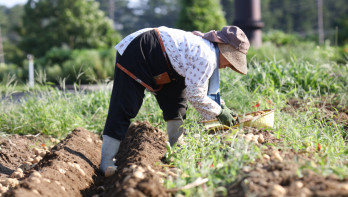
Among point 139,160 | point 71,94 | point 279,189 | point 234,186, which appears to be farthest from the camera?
point 71,94

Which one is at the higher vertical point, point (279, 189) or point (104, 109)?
point (279, 189)

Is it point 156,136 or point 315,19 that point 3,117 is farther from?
point 315,19

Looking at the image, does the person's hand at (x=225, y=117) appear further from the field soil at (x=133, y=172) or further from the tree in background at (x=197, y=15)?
the tree in background at (x=197, y=15)

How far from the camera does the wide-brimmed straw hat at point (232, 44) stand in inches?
114

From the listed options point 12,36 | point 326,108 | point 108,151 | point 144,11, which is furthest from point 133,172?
point 12,36

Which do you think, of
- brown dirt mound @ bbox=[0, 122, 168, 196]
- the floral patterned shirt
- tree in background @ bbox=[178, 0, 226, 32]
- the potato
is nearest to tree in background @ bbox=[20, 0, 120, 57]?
tree in background @ bbox=[178, 0, 226, 32]

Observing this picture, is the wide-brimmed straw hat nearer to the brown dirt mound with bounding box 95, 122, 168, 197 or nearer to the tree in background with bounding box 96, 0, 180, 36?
the brown dirt mound with bounding box 95, 122, 168, 197

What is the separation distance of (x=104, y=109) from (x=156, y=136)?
1.63 meters

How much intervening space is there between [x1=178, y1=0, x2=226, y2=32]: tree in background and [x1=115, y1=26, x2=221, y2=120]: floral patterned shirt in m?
11.4

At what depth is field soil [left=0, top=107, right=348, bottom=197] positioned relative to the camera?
65.7 inches

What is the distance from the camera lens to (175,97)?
3.27 m

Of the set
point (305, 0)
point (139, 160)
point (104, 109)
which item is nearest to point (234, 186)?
point (139, 160)

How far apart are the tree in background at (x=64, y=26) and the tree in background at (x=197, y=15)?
530 cm

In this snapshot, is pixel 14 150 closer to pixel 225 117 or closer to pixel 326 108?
pixel 225 117
